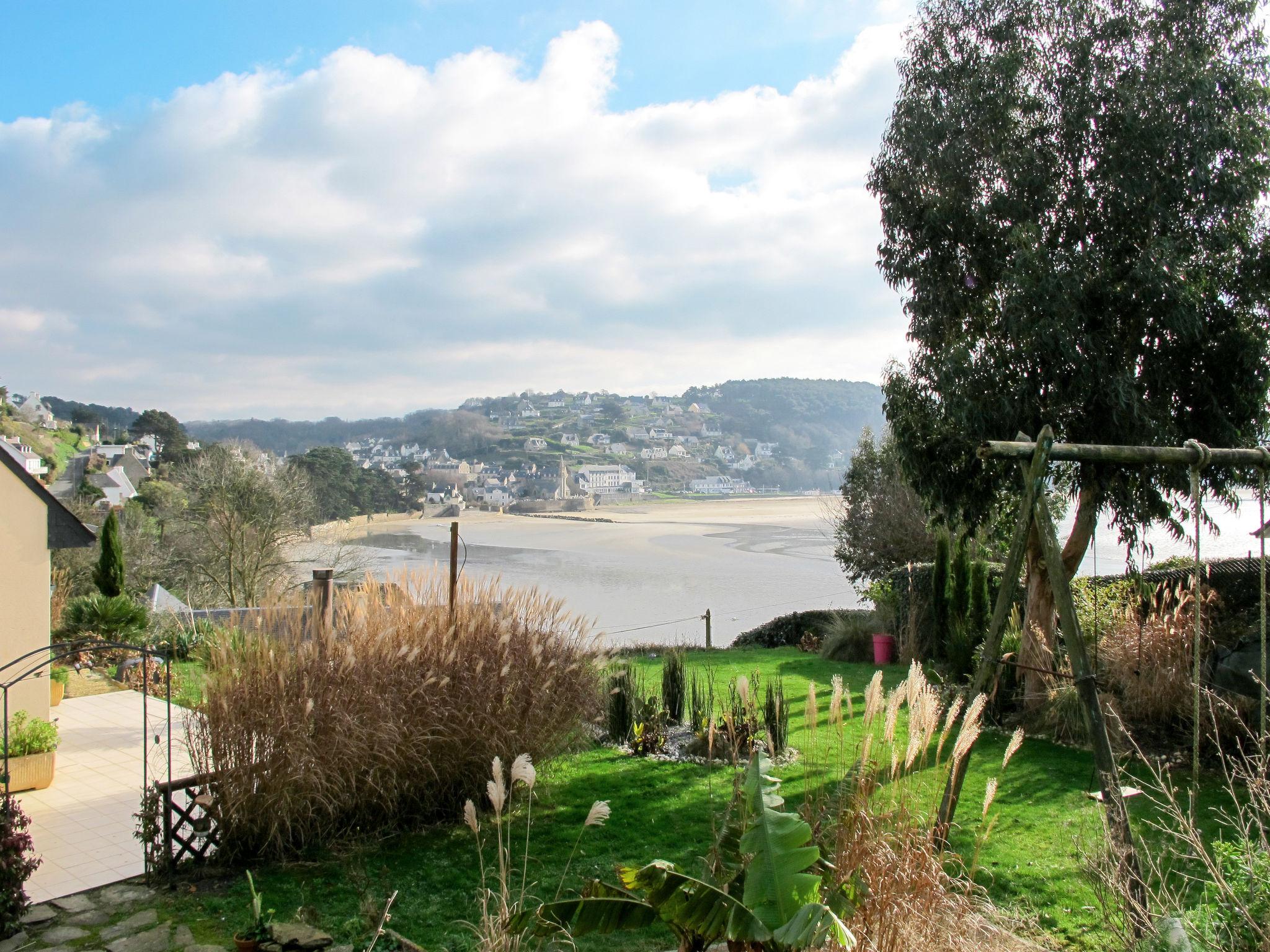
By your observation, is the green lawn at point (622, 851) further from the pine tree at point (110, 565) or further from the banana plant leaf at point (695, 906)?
the pine tree at point (110, 565)

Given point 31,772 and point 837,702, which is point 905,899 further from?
point 31,772

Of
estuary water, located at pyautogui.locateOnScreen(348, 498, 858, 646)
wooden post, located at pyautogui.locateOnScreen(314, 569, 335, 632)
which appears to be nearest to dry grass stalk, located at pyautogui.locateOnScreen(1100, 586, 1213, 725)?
wooden post, located at pyautogui.locateOnScreen(314, 569, 335, 632)

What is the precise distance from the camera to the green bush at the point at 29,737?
664 cm

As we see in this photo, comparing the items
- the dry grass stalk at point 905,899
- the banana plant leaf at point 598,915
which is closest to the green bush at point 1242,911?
A: the dry grass stalk at point 905,899

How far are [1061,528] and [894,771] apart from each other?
2695 centimetres

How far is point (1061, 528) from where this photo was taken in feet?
89.0

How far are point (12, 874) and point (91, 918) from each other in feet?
1.55

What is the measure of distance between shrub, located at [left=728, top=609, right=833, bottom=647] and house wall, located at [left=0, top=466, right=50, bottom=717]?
12967mm

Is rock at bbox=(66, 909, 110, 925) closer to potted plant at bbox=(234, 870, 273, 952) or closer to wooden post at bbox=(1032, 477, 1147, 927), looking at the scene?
potted plant at bbox=(234, 870, 273, 952)

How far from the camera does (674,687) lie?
886 cm

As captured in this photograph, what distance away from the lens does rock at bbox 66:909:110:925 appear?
14.2 ft

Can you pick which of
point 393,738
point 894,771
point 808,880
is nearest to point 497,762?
point 808,880

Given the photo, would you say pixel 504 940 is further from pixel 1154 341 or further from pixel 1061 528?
pixel 1061 528

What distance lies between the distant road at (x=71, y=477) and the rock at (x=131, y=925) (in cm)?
2904
